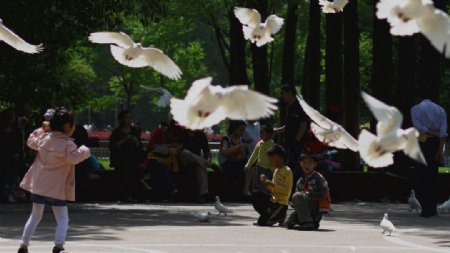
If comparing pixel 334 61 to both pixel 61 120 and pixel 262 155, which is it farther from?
pixel 61 120

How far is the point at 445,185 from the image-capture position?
24.2 metres

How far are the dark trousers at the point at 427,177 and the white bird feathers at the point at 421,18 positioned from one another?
13747 millimetres

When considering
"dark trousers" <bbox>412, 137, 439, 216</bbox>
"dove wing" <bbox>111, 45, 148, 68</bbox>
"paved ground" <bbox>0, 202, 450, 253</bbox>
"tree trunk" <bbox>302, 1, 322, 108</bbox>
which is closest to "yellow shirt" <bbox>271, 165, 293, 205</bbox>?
"paved ground" <bbox>0, 202, 450, 253</bbox>

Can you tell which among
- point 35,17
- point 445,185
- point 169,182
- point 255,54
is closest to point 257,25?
point 35,17

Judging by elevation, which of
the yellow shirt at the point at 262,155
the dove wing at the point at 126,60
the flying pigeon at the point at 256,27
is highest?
the flying pigeon at the point at 256,27

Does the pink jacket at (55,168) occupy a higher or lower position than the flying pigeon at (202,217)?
higher

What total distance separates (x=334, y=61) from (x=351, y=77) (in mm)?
728

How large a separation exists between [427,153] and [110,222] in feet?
15.6

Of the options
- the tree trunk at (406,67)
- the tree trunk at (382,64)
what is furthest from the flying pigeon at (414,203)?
the tree trunk at (406,67)

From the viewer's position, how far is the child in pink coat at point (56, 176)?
476 inches

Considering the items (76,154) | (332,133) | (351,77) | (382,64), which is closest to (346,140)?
(332,133)

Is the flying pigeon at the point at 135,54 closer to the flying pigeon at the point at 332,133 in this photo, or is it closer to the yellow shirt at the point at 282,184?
the flying pigeon at the point at 332,133

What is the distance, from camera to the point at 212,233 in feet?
51.3

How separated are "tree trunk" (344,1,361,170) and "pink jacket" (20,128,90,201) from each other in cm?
1804
